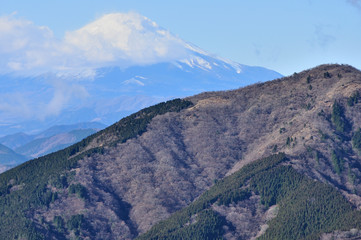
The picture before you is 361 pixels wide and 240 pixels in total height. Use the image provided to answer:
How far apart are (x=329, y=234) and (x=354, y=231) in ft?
22.6

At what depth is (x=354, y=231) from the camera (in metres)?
193

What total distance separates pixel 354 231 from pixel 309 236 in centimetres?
1196

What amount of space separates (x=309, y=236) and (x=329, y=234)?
5.16m

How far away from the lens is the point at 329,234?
647 ft

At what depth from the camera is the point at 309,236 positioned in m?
199
